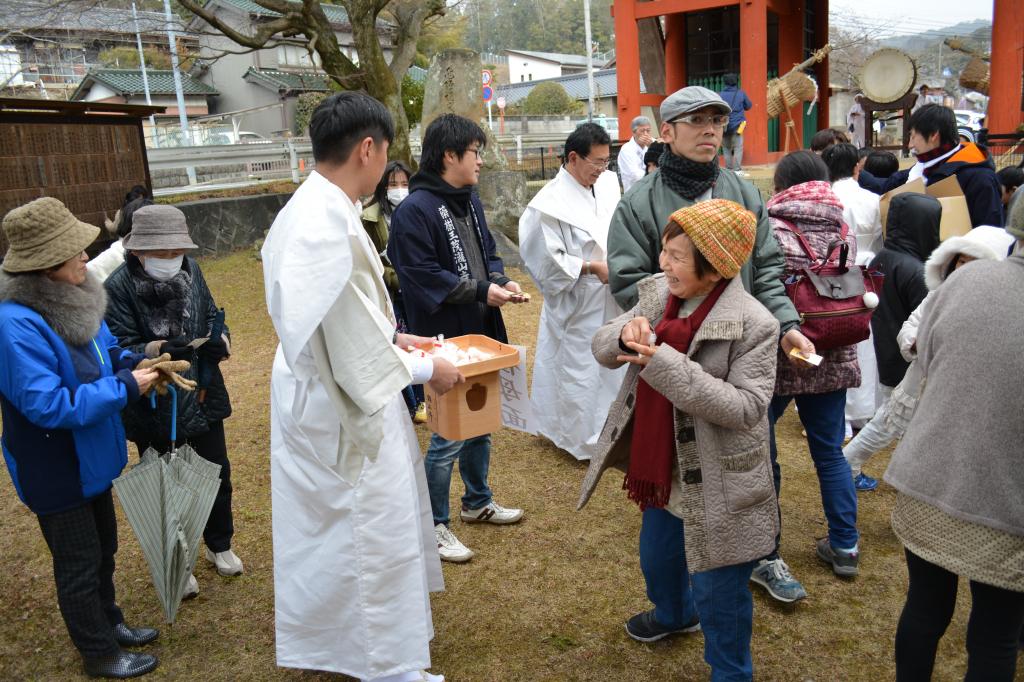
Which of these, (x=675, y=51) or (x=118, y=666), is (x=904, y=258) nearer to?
(x=118, y=666)

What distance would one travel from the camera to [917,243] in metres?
3.87

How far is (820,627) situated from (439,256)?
7.42ft

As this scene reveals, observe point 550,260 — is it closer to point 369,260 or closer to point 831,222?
point 831,222

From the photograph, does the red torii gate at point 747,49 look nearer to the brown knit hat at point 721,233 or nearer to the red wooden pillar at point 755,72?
the red wooden pillar at point 755,72

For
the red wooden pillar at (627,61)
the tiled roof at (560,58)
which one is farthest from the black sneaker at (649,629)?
the tiled roof at (560,58)

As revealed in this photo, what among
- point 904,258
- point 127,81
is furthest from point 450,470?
point 127,81

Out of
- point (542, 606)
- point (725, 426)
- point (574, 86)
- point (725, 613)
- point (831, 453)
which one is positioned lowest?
point (542, 606)

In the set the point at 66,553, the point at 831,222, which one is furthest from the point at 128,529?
the point at 831,222

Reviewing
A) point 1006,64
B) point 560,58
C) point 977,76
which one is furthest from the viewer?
point 560,58

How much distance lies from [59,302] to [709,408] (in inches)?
86.3

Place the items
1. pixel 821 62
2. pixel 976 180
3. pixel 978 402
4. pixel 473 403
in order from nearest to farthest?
pixel 978 402, pixel 473 403, pixel 976 180, pixel 821 62

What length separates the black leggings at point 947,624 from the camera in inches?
76.5

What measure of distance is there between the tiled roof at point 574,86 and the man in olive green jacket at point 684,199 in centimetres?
4089

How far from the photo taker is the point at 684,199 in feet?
9.56
